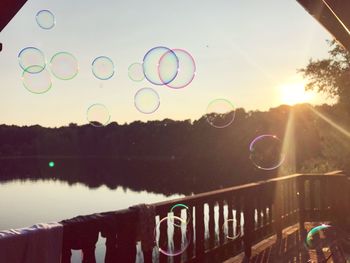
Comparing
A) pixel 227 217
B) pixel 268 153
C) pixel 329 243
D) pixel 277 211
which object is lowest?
pixel 268 153

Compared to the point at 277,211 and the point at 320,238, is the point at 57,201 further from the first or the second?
the point at 320,238

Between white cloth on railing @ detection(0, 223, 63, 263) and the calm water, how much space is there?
35.2 m

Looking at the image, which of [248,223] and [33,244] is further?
[248,223]

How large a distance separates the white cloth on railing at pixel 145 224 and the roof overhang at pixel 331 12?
7.74ft

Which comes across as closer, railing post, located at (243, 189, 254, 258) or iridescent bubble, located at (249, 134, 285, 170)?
railing post, located at (243, 189, 254, 258)

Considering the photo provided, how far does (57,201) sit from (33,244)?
160 ft

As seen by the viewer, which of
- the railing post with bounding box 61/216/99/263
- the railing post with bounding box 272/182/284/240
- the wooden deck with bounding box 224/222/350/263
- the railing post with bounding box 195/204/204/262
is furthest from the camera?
the railing post with bounding box 272/182/284/240

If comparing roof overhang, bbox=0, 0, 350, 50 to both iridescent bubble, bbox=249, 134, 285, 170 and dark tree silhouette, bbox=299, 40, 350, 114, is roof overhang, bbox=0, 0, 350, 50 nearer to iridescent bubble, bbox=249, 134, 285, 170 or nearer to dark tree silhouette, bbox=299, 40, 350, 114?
dark tree silhouette, bbox=299, 40, 350, 114

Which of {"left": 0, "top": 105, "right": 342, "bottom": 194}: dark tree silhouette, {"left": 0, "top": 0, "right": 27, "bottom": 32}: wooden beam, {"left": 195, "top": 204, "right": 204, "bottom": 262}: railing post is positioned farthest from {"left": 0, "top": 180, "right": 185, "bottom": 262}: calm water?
A: {"left": 0, "top": 0, "right": 27, "bottom": 32}: wooden beam

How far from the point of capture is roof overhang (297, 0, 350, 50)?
9.67 feet

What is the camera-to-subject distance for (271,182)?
292 inches

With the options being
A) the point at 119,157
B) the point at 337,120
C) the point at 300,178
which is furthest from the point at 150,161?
the point at 300,178

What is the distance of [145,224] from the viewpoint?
13.5ft

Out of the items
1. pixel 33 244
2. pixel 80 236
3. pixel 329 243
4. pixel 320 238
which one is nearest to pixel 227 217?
pixel 320 238
